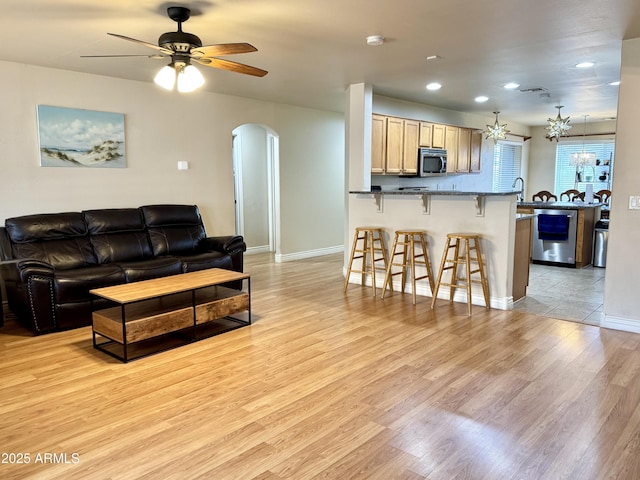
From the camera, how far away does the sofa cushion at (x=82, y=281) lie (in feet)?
12.6

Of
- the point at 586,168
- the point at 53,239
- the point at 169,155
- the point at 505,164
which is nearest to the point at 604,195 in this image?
the point at 586,168

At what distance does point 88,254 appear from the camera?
4582mm

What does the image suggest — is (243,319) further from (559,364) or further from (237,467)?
(559,364)

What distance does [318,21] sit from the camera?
3275 mm

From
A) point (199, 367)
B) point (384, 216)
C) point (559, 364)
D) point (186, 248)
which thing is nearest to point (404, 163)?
point (384, 216)

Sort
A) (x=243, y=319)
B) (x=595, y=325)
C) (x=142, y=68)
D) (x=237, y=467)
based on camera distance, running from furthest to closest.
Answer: (x=142, y=68) → (x=243, y=319) → (x=595, y=325) → (x=237, y=467)

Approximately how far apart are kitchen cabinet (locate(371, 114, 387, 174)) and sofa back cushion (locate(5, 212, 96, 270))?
11.9 ft

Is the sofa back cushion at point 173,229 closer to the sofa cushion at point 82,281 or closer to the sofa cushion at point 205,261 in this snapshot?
the sofa cushion at point 205,261

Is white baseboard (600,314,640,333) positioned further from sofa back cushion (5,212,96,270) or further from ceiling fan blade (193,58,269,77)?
sofa back cushion (5,212,96,270)

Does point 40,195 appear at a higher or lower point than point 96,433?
higher

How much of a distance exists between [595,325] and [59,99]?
18.4 ft

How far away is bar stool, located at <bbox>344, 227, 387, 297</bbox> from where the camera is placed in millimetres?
5301

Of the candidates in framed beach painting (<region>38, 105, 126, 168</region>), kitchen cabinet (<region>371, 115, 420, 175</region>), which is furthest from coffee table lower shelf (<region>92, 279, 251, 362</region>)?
kitchen cabinet (<region>371, 115, 420, 175</region>)

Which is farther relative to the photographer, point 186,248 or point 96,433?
point 186,248
